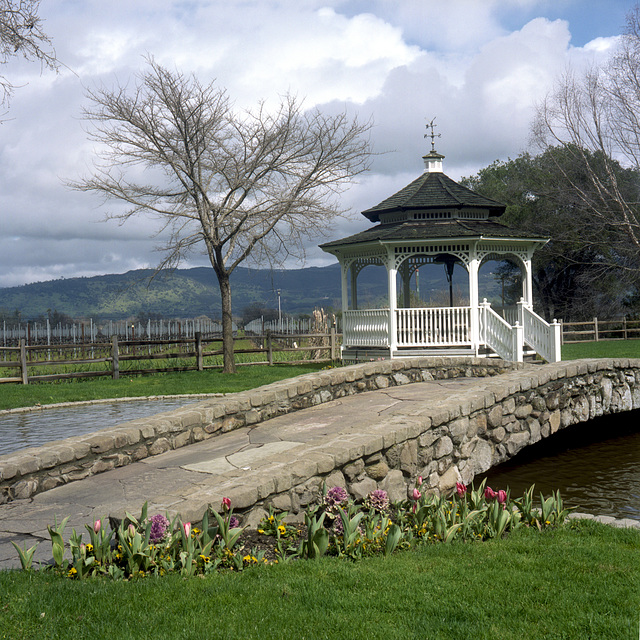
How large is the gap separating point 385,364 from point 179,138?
11.4 metres

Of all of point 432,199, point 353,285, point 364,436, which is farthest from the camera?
point 353,285

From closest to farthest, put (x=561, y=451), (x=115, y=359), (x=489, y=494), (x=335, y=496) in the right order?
(x=335, y=496)
(x=489, y=494)
(x=561, y=451)
(x=115, y=359)

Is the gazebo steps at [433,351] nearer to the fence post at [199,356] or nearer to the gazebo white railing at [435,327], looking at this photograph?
the gazebo white railing at [435,327]

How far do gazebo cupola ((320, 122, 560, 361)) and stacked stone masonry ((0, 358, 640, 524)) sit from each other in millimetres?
6870

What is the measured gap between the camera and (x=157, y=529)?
13.1 feet

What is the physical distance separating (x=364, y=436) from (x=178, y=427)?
2.32 meters

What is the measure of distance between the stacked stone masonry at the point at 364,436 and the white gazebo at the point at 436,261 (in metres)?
6.77

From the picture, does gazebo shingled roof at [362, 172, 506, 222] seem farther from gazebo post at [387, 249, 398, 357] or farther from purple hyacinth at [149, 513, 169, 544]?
purple hyacinth at [149, 513, 169, 544]

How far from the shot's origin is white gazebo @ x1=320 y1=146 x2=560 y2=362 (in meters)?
17.4

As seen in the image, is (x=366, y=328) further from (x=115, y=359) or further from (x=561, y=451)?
(x=561, y=451)

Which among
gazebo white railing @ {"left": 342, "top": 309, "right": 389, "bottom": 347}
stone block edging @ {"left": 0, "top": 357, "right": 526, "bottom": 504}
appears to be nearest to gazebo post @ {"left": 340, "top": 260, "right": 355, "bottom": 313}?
gazebo white railing @ {"left": 342, "top": 309, "right": 389, "bottom": 347}

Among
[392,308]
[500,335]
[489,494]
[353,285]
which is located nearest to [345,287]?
[353,285]

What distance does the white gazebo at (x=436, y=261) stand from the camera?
57.0ft

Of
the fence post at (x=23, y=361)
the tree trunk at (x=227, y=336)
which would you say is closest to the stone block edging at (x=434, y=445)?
the tree trunk at (x=227, y=336)
